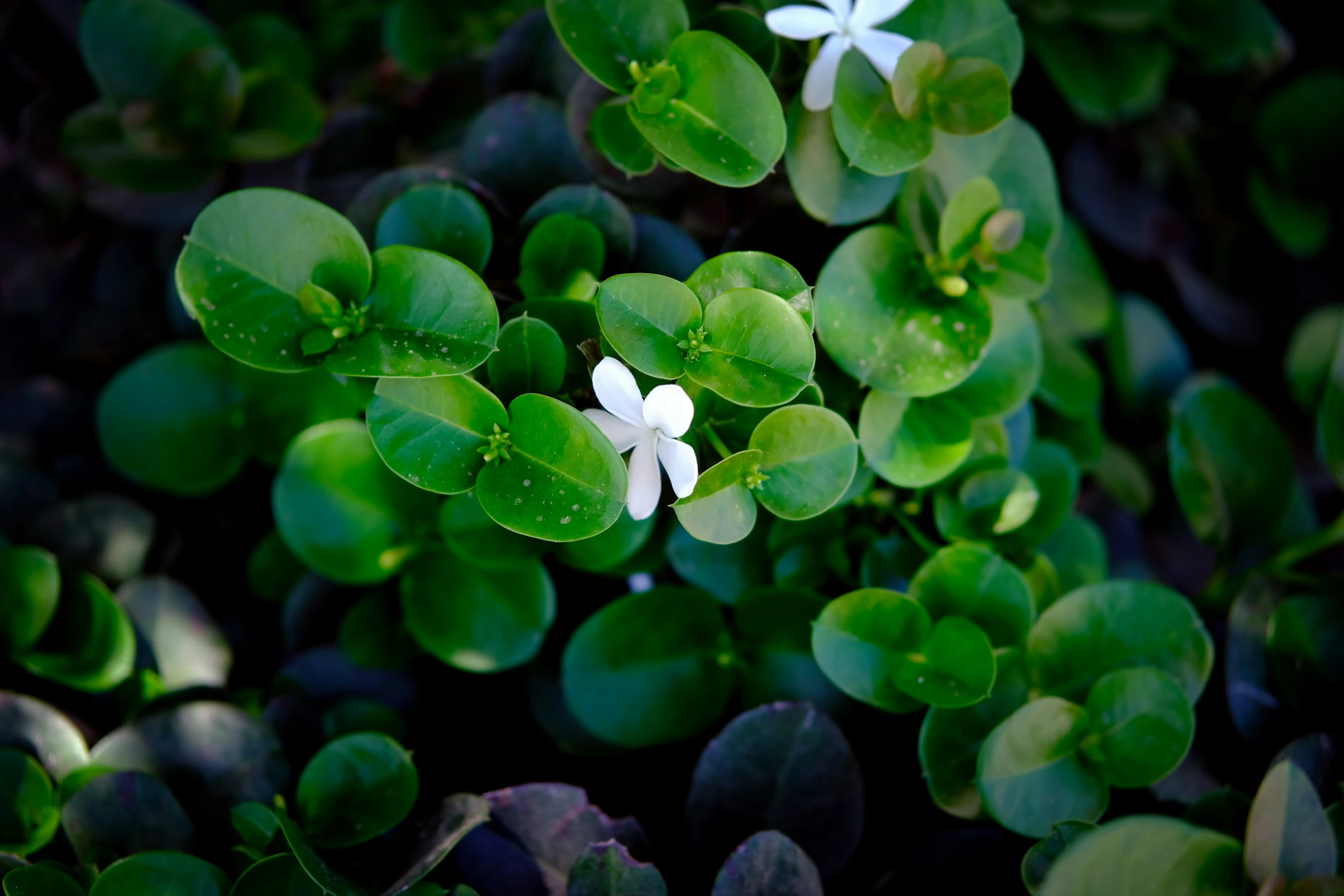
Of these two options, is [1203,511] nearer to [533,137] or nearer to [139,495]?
[533,137]

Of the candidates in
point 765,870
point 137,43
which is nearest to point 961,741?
point 765,870

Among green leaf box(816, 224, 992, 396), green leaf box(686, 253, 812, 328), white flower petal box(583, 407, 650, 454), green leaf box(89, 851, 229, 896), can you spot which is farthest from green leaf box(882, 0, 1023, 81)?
green leaf box(89, 851, 229, 896)

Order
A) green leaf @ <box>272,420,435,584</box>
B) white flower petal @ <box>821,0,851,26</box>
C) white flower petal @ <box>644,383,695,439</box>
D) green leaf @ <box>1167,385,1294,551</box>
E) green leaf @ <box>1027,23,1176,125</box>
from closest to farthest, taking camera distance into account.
Result: white flower petal @ <box>644,383,695,439</box> → white flower petal @ <box>821,0,851,26</box> → green leaf @ <box>272,420,435,584</box> → green leaf @ <box>1167,385,1294,551</box> → green leaf @ <box>1027,23,1176,125</box>

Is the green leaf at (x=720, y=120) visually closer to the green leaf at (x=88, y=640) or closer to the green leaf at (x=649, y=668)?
the green leaf at (x=649, y=668)

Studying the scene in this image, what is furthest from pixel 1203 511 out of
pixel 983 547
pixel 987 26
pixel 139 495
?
pixel 139 495

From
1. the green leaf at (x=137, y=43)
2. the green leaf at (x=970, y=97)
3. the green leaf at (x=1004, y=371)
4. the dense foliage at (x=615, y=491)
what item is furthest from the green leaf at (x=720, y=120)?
the green leaf at (x=137, y=43)

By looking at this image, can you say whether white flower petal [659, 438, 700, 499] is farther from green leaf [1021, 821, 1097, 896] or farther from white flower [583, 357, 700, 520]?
green leaf [1021, 821, 1097, 896]

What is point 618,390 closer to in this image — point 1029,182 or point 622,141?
point 622,141
